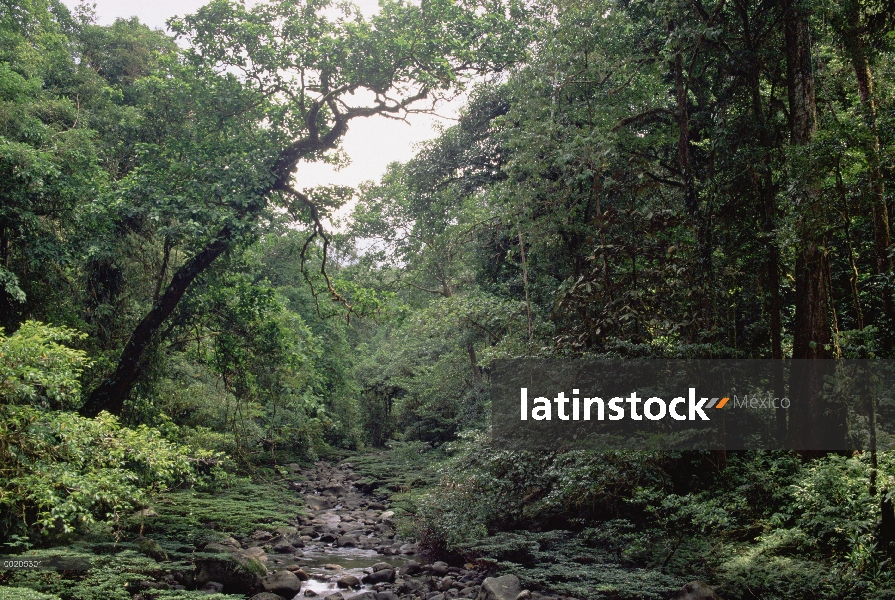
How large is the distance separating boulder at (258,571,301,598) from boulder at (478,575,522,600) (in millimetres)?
2660

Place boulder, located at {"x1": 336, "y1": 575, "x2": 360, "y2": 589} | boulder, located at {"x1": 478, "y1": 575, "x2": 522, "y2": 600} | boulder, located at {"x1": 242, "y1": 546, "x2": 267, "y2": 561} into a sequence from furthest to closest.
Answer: boulder, located at {"x1": 242, "y1": 546, "x2": 267, "y2": 561} < boulder, located at {"x1": 336, "y1": 575, "x2": 360, "y2": 589} < boulder, located at {"x1": 478, "y1": 575, "x2": 522, "y2": 600}

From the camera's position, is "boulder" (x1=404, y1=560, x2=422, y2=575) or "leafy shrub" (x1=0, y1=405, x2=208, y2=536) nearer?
"leafy shrub" (x1=0, y1=405, x2=208, y2=536)

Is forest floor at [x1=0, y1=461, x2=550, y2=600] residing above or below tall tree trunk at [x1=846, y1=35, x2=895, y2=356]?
below

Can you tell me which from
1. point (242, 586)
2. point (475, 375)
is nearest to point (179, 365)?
point (242, 586)

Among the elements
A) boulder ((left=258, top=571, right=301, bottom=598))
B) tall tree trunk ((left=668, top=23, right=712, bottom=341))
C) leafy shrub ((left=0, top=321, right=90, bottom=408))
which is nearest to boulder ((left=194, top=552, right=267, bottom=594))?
boulder ((left=258, top=571, right=301, bottom=598))

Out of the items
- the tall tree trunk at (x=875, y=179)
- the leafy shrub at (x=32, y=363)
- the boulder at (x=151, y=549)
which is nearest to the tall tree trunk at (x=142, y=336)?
the boulder at (x=151, y=549)

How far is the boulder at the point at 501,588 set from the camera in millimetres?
6461

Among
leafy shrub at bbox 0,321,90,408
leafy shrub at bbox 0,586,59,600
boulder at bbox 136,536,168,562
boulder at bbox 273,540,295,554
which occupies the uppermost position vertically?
leafy shrub at bbox 0,321,90,408

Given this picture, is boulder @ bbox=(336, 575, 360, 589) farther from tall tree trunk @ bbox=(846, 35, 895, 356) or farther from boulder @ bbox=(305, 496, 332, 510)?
tall tree trunk @ bbox=(846, 35, 895, 356)

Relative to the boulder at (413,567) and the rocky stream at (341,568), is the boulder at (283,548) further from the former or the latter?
the boulder at (413,567)

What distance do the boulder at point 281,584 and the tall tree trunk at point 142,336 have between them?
3644 mm

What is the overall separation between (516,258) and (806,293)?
20.4 ft

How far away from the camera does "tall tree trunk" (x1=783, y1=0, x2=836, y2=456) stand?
6.52 meters

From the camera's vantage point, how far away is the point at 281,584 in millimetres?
7820
